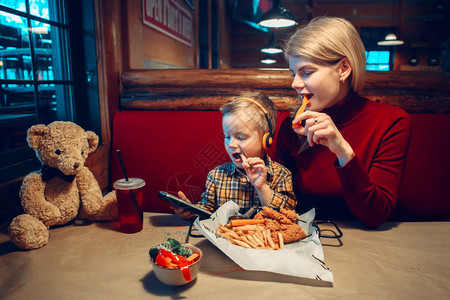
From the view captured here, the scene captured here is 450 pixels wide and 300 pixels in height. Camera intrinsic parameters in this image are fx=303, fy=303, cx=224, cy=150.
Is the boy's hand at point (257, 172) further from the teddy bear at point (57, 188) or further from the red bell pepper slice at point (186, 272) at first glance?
the teddy bear at point (57, 188)

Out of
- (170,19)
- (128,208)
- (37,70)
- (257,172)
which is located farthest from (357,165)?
(170,19)

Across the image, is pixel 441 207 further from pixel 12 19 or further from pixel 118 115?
pixel 12 19

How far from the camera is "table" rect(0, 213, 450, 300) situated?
33.9 inches

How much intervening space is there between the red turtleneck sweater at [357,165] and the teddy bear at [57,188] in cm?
94

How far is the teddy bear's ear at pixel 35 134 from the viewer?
124cm

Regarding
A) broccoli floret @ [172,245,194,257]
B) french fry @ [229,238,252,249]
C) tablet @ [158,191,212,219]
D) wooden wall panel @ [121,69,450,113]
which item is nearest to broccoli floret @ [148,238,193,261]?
broccoli floret @ [172,245,194,257]

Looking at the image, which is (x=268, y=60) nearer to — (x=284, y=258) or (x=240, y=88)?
(x=240, y=88)

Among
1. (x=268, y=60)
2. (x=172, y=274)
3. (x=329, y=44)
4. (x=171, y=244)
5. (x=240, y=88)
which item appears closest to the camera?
(x=172, y=274)

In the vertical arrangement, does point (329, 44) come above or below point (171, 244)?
above

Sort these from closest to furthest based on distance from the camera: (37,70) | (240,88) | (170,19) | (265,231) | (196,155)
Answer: (265,231)
(37,70)
(196,155)
(240,88)
(170,19)

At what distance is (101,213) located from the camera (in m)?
1.36

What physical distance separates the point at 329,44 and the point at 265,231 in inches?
30.3

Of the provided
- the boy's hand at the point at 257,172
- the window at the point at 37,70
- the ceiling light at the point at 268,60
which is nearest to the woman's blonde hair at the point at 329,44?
the boy's hand at the point at 257,172

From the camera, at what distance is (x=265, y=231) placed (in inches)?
42.1
